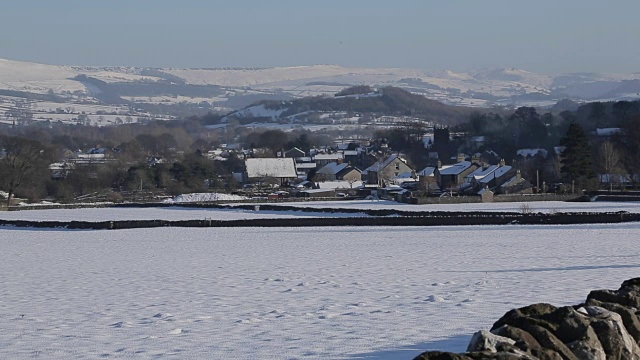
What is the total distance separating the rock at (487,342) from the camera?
7.23 meters

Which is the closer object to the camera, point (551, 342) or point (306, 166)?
point (551, 342)

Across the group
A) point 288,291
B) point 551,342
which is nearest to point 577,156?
point 288,291

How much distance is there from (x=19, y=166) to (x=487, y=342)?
62704 mm

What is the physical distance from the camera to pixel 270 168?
9506 cm

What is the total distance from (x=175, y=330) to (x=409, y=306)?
10.9 feet

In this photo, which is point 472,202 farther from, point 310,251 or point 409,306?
point 409,306

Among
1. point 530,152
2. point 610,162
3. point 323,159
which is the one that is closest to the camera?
point 610,162

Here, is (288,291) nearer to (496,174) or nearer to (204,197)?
(204,197)

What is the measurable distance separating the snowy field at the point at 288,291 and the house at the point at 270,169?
64.9m

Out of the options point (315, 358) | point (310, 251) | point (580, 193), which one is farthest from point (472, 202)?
point (315, 358)

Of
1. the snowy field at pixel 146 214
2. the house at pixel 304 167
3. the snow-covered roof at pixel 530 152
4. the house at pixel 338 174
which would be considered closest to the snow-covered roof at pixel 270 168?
the house at pixel 338 174

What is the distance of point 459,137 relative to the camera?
128250mm

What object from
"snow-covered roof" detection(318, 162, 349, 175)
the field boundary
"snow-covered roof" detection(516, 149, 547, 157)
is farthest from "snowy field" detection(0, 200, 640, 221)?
"snow-covered roof" detection(516, 149, 547, 157)

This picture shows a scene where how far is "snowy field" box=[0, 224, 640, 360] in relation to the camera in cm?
1066
